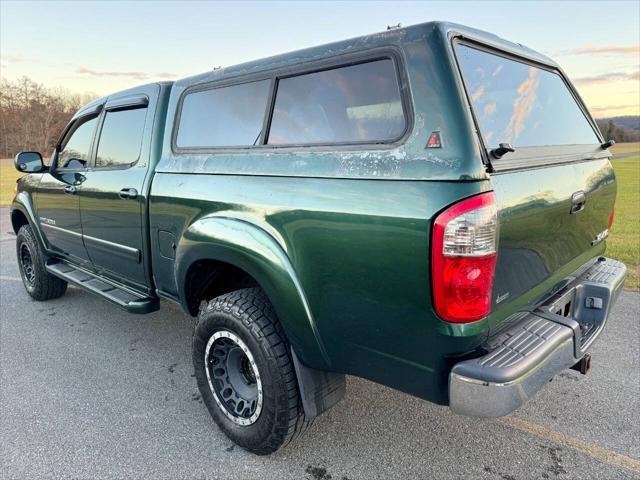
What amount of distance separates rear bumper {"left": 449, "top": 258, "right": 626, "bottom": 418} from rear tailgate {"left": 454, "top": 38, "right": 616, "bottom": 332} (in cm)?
10

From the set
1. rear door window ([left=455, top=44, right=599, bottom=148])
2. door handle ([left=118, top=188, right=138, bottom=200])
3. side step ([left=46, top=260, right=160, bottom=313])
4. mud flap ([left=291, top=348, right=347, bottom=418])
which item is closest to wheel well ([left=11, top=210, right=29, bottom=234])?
side step ([left=46, top=260, right=160, bottom=313])

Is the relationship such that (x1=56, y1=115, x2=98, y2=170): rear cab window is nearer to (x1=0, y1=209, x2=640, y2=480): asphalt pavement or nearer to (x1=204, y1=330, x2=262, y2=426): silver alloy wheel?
A: (x1=0, y1=209, x2=640, y2=480): asphalt pavement

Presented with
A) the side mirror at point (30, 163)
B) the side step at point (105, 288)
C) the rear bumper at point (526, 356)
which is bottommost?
the side step at point (105, 288)

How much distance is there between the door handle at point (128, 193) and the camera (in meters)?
3.12

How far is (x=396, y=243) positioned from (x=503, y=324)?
0.62 meters

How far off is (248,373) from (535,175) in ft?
5.89

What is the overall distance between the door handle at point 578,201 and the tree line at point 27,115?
42940 millimetres

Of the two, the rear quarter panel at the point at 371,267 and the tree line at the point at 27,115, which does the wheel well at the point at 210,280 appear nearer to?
the rear quarter panel at the point at 371,267

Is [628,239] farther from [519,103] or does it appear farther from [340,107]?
[340,107]

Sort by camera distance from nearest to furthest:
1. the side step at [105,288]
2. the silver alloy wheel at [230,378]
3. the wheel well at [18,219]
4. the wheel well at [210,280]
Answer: the silver alloy wheel at [230,378] → the wheel well at [210,280] → the side step at [105,288] → the wheel well at [18,219]

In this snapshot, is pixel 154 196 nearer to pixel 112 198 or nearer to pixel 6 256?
pixel 112 198

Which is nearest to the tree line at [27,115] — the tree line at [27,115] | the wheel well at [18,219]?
the tree line at [27,115]

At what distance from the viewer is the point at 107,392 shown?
312 cm

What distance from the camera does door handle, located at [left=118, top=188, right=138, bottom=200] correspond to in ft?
10.2
